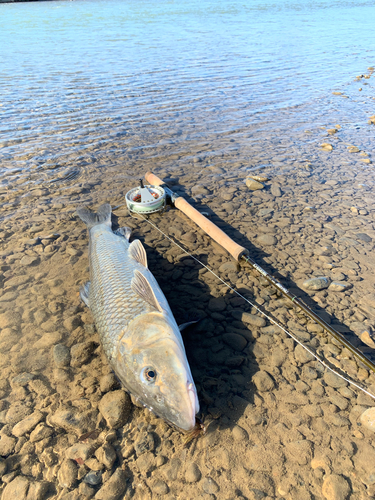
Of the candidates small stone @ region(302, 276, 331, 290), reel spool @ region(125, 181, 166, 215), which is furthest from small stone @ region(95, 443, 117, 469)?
reel spool @ region(125, 181, 166, 215)

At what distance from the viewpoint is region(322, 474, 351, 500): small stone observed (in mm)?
2600

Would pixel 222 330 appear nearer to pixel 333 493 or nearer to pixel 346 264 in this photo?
pixel 333 493

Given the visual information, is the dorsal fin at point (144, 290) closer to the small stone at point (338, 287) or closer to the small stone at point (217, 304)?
the small stone at point (217, 304)

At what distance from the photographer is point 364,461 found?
2.79 m

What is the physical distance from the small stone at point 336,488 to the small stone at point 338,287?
245 centimetres

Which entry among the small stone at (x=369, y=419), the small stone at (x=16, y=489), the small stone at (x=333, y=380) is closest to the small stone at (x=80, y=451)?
the small stone at (x=16, y=489)

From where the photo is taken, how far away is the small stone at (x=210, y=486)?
2.70 metres

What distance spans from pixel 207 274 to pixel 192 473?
9.09 feet

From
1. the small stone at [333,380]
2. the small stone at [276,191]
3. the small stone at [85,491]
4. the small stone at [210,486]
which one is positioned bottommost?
the small stone at [85,491]

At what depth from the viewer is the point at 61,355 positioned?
387 cm

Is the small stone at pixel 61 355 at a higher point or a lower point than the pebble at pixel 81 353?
lower

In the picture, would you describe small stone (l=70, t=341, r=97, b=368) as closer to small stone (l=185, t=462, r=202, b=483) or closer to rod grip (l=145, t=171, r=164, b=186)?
small stone (l=185, t=462, r=202, b=483)

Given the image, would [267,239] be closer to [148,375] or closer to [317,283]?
[317,283]

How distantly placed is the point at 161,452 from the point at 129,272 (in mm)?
2076
